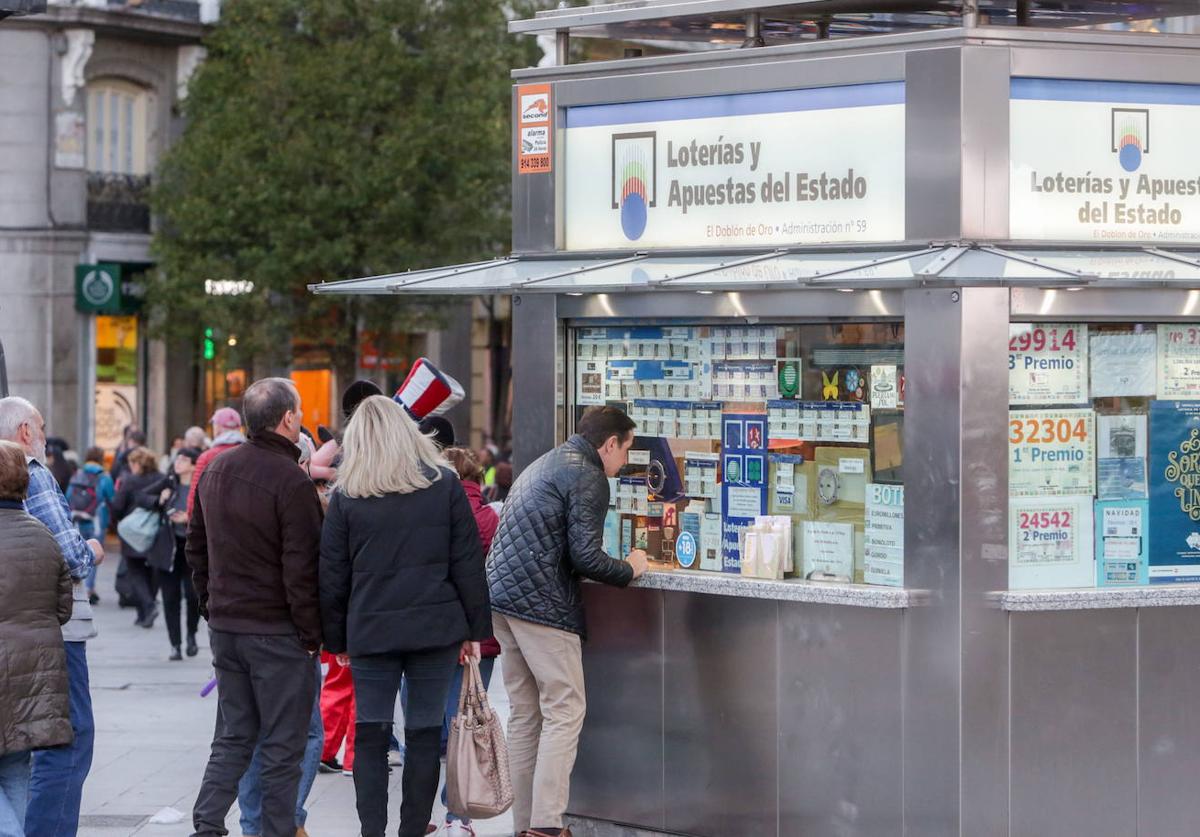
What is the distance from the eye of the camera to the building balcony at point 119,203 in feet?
105

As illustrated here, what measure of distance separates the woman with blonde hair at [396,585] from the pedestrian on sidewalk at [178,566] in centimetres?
751

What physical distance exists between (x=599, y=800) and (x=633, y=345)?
2076mm

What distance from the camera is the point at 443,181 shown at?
30.6 m

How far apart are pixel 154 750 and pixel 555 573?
4187mm

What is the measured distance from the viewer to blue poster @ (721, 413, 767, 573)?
8.35 metres

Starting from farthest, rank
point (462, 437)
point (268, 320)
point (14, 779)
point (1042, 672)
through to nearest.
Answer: point (462, 437) → point (268, 320) → point (1042, 672) → point (14, 779)

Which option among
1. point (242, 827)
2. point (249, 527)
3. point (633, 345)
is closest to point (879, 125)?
point (633, 345)

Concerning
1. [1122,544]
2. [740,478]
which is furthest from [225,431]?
[1122,544]

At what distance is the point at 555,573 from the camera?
8.12m

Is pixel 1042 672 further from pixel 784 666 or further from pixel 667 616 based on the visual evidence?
pixel 667 616

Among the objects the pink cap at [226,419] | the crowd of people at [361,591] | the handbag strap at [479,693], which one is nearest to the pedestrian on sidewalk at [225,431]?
the pink cap at [226,419]

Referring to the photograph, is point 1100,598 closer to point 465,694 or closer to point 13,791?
point 465,694

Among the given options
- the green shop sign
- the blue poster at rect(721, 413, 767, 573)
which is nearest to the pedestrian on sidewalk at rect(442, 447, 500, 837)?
the blue poster at rect(721, 413, 767, 573)

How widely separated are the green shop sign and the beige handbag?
80.8 ft
